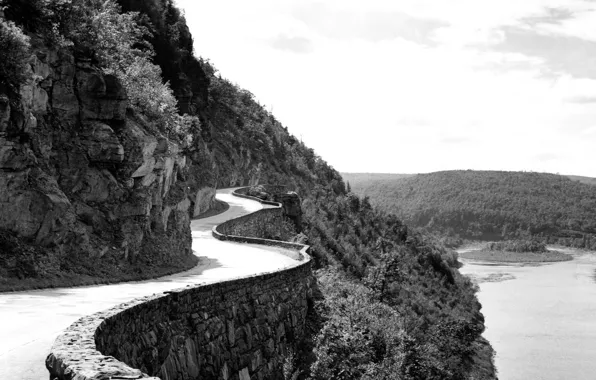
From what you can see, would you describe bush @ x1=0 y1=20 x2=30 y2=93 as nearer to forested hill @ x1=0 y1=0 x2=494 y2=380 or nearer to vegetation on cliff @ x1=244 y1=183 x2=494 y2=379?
forested hill @ x1=0 y1=0 x2=494 y2=380

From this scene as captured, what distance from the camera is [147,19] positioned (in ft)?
116

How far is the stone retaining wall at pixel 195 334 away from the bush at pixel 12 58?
23.8 feet


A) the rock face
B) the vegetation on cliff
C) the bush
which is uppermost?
the bush

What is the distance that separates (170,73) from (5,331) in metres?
30.9

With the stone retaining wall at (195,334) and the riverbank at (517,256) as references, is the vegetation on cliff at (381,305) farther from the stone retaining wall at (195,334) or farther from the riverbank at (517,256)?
the riverbank at (517,256)

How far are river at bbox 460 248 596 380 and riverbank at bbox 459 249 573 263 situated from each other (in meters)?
33.8

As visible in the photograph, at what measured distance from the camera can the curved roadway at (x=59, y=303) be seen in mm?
8508

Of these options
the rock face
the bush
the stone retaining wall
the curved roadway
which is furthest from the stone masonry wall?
the bush

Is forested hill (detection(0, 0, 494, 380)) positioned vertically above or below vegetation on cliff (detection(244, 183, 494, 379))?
above

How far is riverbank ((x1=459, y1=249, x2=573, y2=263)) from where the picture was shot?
148 metres

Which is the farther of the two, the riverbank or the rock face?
the riverbank

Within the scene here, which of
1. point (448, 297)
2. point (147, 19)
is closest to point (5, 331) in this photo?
point (147, 19)

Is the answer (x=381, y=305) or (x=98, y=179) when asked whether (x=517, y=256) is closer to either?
(x=381, y=305)

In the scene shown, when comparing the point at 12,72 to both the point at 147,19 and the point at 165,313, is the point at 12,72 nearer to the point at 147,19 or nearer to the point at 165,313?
the point at 165,313
